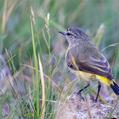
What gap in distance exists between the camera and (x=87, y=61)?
7418 mm

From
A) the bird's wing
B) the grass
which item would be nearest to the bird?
the bird's wing

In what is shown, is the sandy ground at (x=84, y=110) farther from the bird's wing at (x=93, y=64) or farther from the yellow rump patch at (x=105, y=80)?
the bird's wing at (x=93, y=64)

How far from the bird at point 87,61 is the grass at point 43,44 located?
0.43 feet

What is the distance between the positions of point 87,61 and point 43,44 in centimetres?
184

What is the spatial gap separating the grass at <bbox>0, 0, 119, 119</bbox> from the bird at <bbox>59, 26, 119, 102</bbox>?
0.13 meters

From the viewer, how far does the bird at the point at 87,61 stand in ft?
23.2

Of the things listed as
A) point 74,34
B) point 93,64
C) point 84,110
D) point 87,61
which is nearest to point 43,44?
point 74,34

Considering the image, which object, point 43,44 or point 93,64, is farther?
point 43,44

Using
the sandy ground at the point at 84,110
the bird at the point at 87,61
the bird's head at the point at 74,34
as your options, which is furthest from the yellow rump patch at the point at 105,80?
the bird's head at the point at 74,34

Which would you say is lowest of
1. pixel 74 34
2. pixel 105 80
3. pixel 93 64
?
pixel 105 80

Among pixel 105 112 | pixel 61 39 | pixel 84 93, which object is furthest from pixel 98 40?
pixel 105 112

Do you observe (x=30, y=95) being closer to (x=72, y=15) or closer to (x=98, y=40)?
(x=98, y=40)

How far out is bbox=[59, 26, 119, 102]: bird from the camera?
707 centimetres

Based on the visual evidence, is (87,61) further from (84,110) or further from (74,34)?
(84,110)
